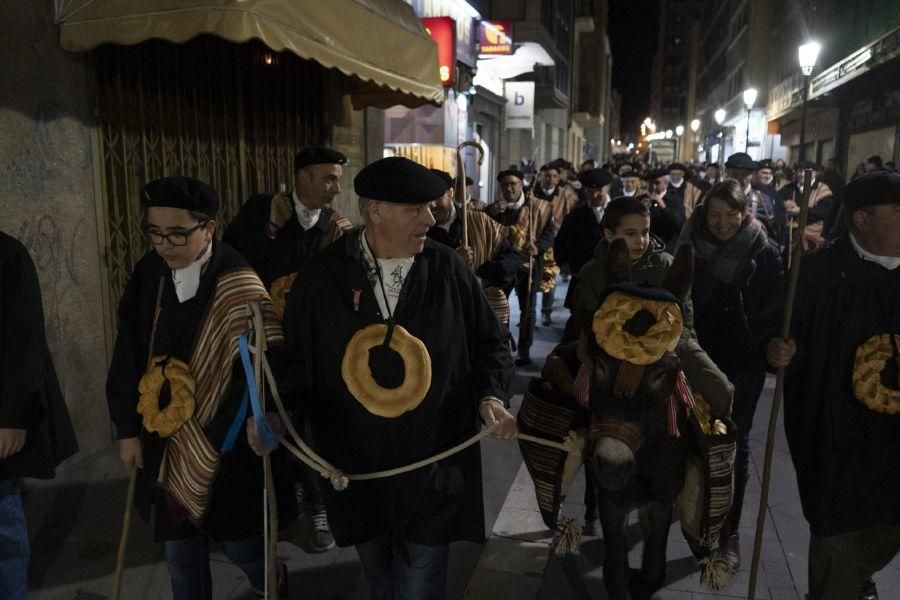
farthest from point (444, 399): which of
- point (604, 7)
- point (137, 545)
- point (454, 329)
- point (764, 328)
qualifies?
point (604, 7)

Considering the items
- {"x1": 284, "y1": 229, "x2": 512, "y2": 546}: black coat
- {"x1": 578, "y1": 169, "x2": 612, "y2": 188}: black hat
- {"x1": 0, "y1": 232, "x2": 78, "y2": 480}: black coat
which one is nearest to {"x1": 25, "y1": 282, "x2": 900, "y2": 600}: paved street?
{"x1": 0, "y1": 232, "x2": 78, "y2": 480}: black coat

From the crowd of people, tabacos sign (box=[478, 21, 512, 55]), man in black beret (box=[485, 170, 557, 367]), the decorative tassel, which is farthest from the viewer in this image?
tabacos sign (box=[478, 21, 512, 55])

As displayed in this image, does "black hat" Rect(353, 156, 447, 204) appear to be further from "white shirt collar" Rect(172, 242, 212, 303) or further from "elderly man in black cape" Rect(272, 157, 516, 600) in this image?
"white shirt collar" Rect(172, 242, 212, 303)

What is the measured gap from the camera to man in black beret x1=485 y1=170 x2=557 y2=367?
835 centimetres

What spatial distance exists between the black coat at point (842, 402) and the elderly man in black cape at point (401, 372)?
1537 millimetres

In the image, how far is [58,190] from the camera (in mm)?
5426

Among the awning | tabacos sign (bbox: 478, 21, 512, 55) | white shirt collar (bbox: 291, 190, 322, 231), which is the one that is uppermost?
tabacos sign (bbox: 478, 21, 512, 55)

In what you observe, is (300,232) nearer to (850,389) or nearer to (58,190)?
(58,190)

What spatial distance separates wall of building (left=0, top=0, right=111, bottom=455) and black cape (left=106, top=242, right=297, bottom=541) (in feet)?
7.98

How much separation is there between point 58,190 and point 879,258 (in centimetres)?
523

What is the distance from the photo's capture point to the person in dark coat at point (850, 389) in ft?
10.8

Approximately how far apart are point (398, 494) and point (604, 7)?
6968 centimetres

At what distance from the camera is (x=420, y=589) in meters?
3.12

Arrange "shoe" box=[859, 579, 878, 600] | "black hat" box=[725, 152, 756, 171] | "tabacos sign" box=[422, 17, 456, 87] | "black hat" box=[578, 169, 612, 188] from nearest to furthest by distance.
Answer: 1. "shoe" box=[859, 579, 878, 600]
2. "black hat" box=[578, 169, 612, 188]
3. "black hat" box=[725, 152, 756, 171]
4. "tabacos sign" box=[422, 17, 456, 87]
